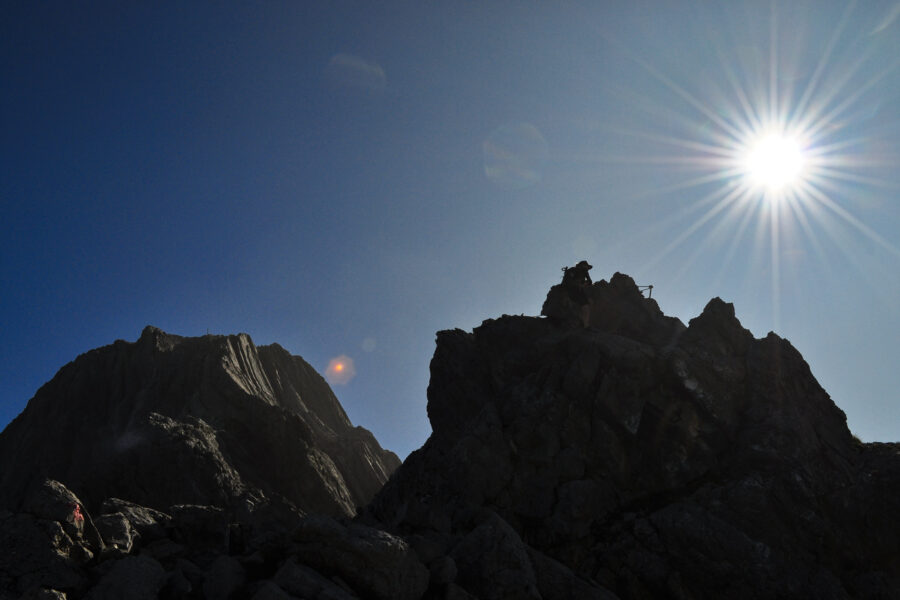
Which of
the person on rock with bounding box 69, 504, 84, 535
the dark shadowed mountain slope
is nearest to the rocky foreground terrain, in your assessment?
the person on rock with bounding box 69, 504, 84, 535

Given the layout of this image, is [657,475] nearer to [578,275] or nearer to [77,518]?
[578,275]

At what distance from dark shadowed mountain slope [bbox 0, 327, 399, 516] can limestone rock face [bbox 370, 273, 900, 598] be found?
109 ft

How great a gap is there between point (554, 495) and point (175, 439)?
52.3 m

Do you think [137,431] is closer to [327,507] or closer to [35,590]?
[327,507]

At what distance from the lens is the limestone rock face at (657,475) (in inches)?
1193

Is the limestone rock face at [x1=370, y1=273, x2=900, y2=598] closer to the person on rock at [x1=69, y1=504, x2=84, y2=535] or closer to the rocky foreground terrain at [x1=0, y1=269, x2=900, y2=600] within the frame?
the rocky foreground terrain at [x1=0, y1=269, x2=900, y2=600]

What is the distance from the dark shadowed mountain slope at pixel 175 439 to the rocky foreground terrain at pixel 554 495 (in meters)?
0.53

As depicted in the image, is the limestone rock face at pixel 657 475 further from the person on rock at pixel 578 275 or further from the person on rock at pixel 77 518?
the person on rock at pixel 77 518

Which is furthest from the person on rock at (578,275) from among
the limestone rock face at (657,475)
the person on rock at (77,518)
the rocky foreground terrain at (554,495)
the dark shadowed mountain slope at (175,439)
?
the dark shadowed mountain slope at (175,439)

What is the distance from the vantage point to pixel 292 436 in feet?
269

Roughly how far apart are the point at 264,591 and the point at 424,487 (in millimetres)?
26446

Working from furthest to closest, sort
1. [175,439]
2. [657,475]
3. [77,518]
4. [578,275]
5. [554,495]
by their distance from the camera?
1. [175,439]
2. [578,275]
3. [657,475]
4. [554,495]
5. [77,518]

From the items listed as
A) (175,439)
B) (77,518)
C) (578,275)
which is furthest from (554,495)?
(175,439)

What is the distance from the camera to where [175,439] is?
66.6 meters
